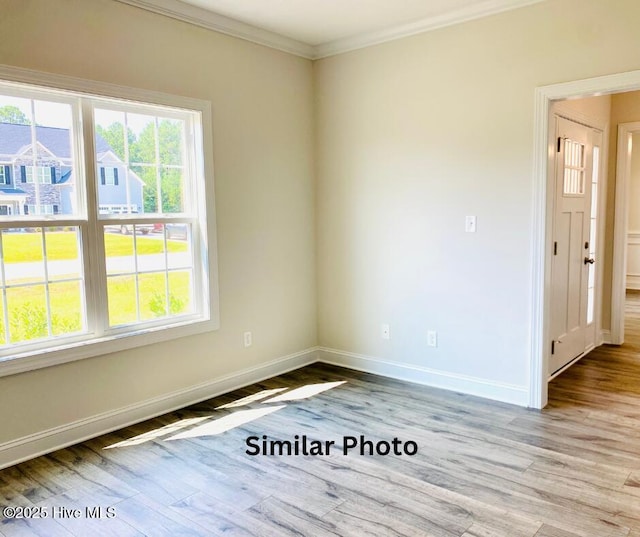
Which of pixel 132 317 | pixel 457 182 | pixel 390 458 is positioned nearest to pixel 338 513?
A: pixel 390 458

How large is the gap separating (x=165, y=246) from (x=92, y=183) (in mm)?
660

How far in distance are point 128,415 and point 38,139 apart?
1781mm

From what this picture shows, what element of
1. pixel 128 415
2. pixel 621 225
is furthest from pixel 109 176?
pixel 621 225

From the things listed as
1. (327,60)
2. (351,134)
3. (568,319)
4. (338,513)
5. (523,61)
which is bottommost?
(338,513)

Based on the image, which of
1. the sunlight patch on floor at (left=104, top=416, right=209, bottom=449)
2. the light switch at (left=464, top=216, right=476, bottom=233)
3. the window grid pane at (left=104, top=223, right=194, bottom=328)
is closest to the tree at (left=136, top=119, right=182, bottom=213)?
the window grid pane at (left=104, top=223, right=194, bottom=328)

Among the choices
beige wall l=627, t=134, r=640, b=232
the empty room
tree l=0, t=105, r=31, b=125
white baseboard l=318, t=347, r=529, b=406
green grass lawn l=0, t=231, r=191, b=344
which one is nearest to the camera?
the empty room

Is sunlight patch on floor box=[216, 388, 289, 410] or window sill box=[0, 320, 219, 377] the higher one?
window sill box=[0, 320, 219, 377]

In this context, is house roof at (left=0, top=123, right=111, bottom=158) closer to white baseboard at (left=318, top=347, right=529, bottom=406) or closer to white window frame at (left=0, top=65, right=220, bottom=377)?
white window frame at (left=0, top=65, right=220, bottom=377)

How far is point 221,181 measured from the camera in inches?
151

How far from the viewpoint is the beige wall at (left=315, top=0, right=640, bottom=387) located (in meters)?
3.38

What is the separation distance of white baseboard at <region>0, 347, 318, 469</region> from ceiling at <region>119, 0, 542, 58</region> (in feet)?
8.44

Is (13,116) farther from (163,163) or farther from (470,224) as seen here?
(470,224)

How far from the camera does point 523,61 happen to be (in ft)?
11.3

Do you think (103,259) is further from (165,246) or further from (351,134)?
(351,134)
